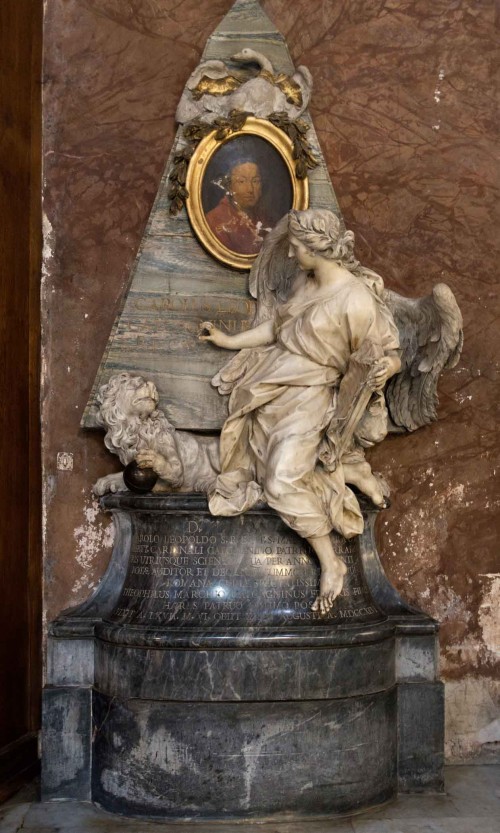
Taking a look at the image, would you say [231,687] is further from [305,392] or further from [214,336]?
[214,336]

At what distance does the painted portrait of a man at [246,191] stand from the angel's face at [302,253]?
615 mm

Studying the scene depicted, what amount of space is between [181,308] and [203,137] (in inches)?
35.6

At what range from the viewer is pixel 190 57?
6395 mm

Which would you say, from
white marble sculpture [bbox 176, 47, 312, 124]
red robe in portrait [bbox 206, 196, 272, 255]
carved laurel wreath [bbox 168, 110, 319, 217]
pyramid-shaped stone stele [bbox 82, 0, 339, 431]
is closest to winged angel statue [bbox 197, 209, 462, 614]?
pyramid-shaped stone stele [bbox 82, 0, 339, 431]

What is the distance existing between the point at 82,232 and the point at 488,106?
2359mm

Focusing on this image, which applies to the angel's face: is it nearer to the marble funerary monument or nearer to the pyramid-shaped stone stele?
the marble funerary monument

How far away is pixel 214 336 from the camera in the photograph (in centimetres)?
586

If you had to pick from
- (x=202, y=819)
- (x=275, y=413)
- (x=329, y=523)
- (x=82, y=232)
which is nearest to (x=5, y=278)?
(x=82, y=232)

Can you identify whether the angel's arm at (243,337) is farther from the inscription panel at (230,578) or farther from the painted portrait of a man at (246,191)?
the inscription panel at (230,578)

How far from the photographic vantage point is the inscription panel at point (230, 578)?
17.5ft

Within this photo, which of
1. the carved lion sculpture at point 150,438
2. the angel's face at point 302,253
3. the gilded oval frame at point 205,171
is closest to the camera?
the angel's face at point 302,253

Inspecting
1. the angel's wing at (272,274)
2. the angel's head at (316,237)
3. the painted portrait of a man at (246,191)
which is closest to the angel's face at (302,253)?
the angel's head at (316,237)

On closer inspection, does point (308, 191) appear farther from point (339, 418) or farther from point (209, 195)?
point (339, 418)

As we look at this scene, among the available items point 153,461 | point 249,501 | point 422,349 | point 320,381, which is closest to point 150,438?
point 153,461
